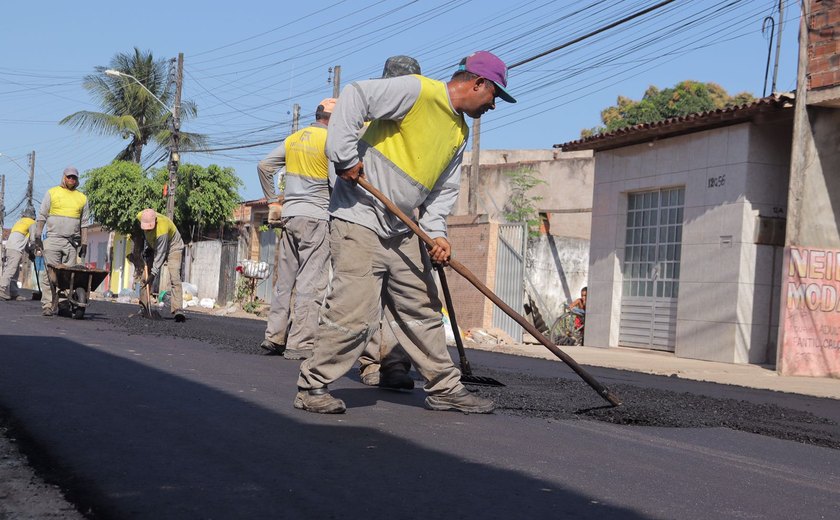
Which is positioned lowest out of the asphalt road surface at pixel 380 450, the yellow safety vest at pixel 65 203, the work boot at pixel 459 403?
the asphalt road surface at pixel 380 450

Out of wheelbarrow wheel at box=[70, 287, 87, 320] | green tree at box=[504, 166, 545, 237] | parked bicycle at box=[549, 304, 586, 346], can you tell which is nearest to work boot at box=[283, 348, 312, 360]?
wheelbarrow wheel at box=[70, 287, 87, 320]

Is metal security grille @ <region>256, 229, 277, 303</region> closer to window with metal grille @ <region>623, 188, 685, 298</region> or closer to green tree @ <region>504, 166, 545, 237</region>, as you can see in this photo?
green tree @ <region>504, 166, 545, 237</region>

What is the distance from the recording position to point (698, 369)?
46.3ft

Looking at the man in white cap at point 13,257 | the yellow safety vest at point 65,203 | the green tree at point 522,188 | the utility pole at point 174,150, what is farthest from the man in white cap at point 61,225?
the green tree at point 522,188

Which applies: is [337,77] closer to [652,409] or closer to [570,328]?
[570,328]

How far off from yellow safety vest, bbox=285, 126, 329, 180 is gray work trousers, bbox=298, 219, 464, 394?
121 inches

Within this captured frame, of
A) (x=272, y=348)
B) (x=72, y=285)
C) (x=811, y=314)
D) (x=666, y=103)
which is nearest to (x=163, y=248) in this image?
(x=72, y=285)

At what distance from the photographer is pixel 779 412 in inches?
301

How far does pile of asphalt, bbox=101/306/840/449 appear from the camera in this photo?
5.95 m

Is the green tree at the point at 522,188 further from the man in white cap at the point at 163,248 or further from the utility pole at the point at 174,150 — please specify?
the man in white cap at the point at 163,248

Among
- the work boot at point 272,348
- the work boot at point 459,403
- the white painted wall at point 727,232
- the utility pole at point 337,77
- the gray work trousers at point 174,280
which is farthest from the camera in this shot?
the utility pole at point 337,77

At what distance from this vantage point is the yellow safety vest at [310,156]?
8344 millimetres

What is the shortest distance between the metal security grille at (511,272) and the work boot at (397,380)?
45.4 feet

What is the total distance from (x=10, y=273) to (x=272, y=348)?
1123 centimetres
